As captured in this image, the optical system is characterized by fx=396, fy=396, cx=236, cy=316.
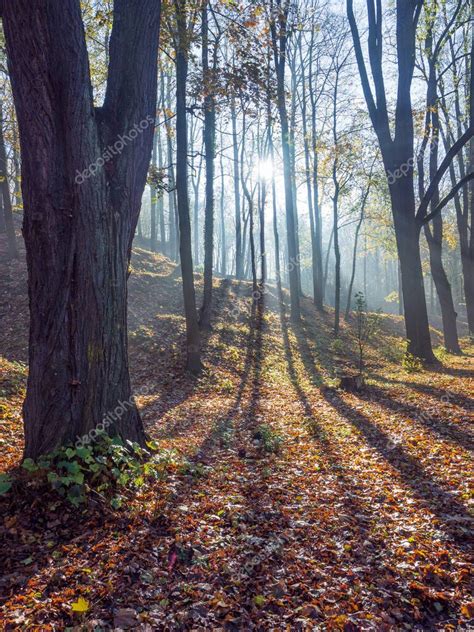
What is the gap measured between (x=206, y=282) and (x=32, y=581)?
11931 mm

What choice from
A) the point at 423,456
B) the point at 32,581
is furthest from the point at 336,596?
the point at 423,456

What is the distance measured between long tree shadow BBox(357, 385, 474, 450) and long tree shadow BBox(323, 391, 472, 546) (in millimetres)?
746

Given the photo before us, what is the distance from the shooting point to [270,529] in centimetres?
367

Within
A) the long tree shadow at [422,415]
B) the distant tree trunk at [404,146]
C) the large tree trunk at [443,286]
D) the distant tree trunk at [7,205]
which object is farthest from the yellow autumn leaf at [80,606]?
the large tree trunk at [443,286]

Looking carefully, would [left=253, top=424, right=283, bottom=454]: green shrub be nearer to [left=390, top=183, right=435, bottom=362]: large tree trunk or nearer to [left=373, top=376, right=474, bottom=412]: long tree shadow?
[left=373, top=376, right=474, bottom=412]: long tree shadow

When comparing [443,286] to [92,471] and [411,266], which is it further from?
[92,471]

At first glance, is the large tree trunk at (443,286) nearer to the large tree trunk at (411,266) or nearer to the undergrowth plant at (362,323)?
the undergrowth plant at (362,323)

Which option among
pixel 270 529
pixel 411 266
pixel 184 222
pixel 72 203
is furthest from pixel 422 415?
pixel 184 222

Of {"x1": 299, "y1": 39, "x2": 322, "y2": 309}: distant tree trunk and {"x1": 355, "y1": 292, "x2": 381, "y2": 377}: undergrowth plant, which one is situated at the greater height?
{"x1": 299, "y1": 39, "x2": 322, "y2": 309}: distant tree trunk

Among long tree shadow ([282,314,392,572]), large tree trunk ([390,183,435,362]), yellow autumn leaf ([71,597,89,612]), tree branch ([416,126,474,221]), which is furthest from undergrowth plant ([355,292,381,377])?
yellow autumn leaf ([71,597,89,612])

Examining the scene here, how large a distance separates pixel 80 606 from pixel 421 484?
3705mm

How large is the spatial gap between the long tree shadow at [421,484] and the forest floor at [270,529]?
0.07 feet

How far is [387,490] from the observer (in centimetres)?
447

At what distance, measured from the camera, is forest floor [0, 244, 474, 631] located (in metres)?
2.62
